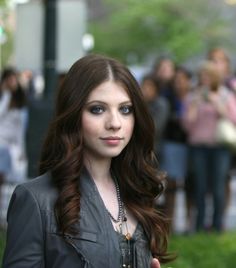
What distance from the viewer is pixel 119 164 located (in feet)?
10.1

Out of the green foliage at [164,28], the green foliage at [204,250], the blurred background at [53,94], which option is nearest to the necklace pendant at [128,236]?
the green foliage at [204,250]

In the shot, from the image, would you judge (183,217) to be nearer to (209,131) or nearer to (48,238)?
(209,131)

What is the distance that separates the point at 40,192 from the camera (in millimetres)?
2807

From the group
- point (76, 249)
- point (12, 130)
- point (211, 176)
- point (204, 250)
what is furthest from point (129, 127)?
point (12, 130)

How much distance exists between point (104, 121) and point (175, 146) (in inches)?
281

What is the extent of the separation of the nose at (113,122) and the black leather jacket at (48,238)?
0.25 metres

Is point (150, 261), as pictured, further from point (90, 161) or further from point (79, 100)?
point (79, 100)

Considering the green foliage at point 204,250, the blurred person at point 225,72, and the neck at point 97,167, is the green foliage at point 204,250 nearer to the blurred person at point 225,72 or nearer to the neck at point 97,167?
the blurred person at point 225,72

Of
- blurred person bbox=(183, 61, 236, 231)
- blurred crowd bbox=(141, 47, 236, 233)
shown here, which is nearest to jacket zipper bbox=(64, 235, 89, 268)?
blurred crowd bbox=(141, 47, 236, 233)

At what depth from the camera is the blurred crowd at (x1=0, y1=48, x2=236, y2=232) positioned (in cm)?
948

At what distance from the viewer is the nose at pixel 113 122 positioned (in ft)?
9.53

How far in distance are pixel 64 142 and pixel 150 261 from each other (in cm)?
44

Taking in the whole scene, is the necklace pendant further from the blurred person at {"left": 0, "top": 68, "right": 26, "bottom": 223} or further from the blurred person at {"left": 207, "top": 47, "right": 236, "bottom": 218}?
the blurred person at {"left": 0, "top": 68, "right": 26, "bottom": 223}

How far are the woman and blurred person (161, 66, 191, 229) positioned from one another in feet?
22.3
